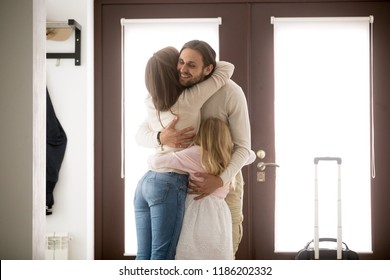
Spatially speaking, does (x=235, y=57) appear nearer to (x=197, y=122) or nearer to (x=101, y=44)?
(x=101, y=44)

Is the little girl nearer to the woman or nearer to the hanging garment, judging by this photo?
the woman

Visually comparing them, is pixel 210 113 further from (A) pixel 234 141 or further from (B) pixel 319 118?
(B) pixel 319 118

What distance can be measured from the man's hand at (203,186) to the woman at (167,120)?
0.02m

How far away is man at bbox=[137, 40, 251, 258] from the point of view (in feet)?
3.92

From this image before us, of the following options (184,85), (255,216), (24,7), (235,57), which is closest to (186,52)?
(184,85)

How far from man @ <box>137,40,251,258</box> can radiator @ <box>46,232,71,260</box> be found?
1.28 meters

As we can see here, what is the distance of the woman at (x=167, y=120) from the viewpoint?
46.9 inches

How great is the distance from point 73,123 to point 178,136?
1.25m

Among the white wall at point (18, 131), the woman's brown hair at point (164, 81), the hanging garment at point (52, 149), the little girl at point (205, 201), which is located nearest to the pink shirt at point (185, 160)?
the little girl at point (205, 201)

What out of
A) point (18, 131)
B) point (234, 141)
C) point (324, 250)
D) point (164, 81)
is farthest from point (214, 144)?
point (324, 250)

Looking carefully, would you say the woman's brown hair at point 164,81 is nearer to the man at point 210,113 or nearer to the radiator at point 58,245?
the man at point 210,113
